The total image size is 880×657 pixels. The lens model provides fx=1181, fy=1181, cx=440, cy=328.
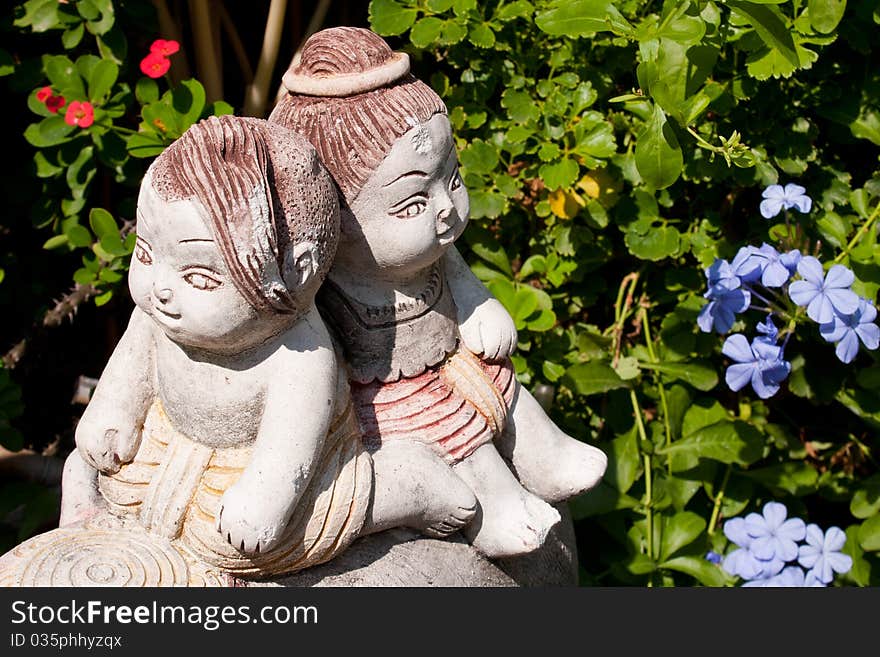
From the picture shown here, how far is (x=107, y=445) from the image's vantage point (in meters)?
1.92

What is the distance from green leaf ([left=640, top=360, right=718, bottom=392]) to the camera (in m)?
2.90

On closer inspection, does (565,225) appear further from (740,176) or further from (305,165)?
(305,165)

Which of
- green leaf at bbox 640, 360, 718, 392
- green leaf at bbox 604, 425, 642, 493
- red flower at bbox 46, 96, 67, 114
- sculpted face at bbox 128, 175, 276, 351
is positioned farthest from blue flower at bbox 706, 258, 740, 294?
red flower at bbox 46, 96, 67, 114

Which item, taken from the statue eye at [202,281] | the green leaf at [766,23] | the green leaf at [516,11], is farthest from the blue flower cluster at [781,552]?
the statue eye at [202,281]

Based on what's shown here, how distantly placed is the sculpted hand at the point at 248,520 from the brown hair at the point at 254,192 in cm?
29

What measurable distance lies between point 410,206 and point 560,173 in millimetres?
857

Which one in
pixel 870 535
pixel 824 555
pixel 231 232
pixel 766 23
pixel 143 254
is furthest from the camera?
pixel 870 535

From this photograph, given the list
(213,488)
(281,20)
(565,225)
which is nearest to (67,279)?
(281,20)

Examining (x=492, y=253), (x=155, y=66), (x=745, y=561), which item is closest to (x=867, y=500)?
(x=745, y=561)

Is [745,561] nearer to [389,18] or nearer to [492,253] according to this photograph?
[492,253]

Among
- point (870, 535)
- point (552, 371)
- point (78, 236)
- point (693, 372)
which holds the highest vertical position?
point (78, 236)

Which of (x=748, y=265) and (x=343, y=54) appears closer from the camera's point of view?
(x=343, y=54)

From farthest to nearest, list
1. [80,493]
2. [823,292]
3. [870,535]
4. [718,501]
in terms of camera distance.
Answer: [718,501] < [870,535] < [823,292] < [80,493]

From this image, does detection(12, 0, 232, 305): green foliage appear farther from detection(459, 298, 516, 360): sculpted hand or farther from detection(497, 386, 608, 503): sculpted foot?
detection(497, 386, 608, 503): sculpted foot
